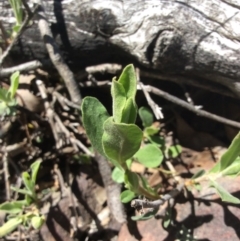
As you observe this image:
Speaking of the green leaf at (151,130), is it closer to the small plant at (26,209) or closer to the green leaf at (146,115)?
the green leaf at (146,115)

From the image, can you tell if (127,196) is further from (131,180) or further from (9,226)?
(9,226)

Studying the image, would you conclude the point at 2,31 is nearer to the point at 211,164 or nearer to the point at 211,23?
the point at 211,23

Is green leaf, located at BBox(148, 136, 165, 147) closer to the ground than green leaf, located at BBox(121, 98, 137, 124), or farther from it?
closer to the ground

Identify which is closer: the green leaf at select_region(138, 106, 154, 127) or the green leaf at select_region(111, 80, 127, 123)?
the green leaf at select_region(111, 80, 127, 123)

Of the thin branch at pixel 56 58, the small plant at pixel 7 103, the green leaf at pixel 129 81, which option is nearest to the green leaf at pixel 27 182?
the small plant at pixel 7 103

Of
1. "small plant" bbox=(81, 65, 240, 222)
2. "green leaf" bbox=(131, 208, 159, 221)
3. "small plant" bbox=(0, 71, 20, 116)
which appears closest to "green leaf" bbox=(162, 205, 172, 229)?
"small plant" bbox=(81, 65, 240, 222)

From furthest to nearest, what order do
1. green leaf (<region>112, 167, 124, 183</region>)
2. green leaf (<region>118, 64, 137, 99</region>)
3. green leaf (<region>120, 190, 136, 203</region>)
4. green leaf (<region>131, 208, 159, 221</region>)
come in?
green leaf (<region>112, 167, 124, 183</region>), green leaf (<region>120, 190, 136, 203</region>), green leaf (<region>131, 208, 159, 221</region>), green leaf (<region>118, 64, 137, 99</region>)

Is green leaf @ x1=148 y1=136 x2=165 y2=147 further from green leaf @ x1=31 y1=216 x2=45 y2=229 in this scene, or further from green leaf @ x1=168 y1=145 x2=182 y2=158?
green leaf @ x1=31 y1=216 x2=45 y2=229
